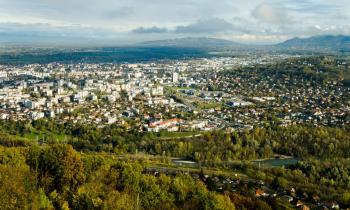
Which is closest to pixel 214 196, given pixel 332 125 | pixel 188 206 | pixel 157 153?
pixel 188 206

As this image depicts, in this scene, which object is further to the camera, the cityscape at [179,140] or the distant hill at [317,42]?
the distant hill at [317,42]

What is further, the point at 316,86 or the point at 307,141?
the point at 316,86

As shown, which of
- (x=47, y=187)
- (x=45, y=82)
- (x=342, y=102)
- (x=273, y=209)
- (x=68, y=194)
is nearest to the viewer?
(x=68, y=194)

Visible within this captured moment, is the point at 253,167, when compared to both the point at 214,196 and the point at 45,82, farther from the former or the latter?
the point at 45,82

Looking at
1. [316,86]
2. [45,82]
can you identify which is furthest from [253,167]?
[45,82]

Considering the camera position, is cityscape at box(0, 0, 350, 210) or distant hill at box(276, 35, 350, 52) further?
distant hill at box(276, 35, 350, 52)

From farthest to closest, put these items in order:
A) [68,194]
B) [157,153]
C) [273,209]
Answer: [157,153]
[273,209]
[68,194]

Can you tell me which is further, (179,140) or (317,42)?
(317,42)

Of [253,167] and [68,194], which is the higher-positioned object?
[68,194]

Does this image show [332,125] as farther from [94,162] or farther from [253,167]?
[94,162]
